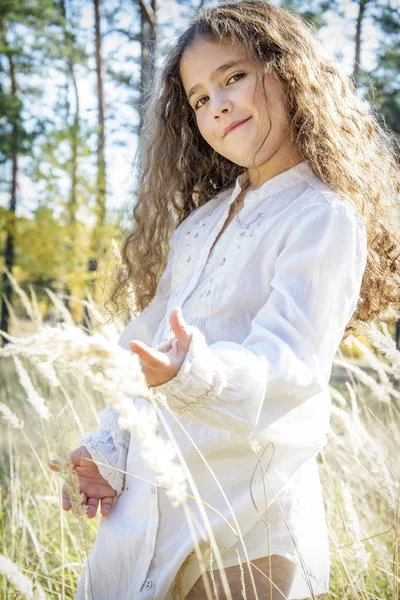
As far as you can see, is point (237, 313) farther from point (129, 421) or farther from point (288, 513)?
point (129, 421)

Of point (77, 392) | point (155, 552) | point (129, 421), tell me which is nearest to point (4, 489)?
point (77, 392)

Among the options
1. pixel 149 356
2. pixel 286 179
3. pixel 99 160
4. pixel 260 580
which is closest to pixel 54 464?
pixel 260 580

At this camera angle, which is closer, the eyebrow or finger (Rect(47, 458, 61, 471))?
finger (Rect(47, 458, 61, 471))

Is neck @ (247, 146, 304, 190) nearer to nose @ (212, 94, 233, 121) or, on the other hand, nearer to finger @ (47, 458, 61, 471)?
nose @ (212, 94, 233, 121)

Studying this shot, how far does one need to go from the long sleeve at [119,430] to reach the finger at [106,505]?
0.03m

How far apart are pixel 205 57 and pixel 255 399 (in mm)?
879

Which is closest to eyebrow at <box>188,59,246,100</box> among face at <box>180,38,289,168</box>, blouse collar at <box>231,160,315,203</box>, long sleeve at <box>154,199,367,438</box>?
face at <box>180,38,289,168</box>

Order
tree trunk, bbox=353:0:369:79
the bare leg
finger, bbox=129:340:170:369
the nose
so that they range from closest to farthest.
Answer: finger, bbox=129:340:170:369
the bare leg
the nose
tree trunk, bbox=353:0:369:79

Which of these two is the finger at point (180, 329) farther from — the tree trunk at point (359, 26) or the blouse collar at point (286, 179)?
the tree trunk at point (359, 26)

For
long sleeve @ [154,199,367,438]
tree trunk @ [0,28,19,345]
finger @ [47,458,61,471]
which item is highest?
long sleeve @ [154,199,367,438]

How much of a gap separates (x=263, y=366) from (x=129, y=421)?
29 cm

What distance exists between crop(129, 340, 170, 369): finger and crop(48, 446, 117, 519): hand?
65cm

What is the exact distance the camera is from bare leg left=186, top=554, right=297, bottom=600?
114 cm

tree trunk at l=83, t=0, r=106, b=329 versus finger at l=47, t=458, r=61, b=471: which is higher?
finger at l=47, t=458, r=61, b=471
